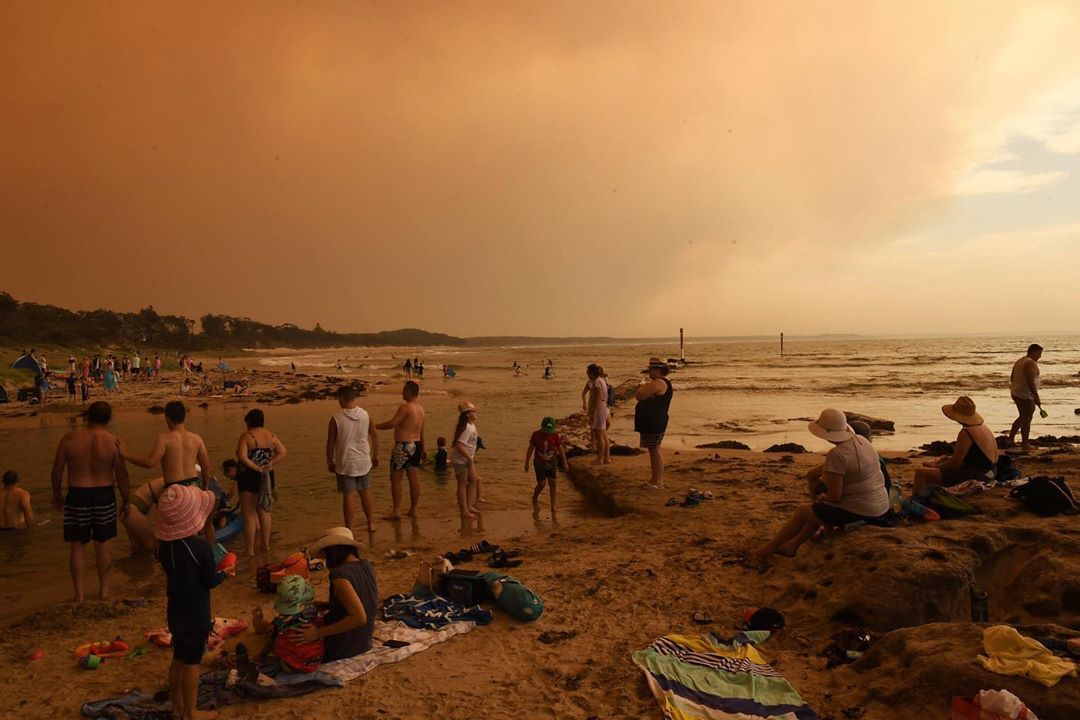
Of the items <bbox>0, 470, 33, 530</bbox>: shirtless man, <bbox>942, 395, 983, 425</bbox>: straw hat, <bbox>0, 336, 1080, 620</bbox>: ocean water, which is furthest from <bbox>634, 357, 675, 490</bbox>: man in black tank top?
<bbox>0, 470, 33, 530</bbox>: shirtless man

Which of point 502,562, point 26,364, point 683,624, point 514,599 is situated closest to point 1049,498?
point 683,624

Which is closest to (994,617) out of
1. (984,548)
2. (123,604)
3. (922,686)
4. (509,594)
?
(984,548)

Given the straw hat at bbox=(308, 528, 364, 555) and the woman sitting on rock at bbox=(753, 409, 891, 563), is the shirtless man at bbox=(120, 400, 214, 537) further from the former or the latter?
the woman sitting on rock at bbox=(753, 409, 891, 563)

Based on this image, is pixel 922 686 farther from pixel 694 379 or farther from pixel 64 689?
pixel 694 379

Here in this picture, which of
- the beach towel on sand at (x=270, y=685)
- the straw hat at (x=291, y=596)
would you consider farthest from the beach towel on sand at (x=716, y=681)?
the straw hat at (x=291, y=596)

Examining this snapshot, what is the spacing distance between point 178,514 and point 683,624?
4.32 m

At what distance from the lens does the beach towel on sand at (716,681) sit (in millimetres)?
4086

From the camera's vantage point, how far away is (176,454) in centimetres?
649

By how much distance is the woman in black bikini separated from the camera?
7438 millimetres

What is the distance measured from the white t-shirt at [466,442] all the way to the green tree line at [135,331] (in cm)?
5568

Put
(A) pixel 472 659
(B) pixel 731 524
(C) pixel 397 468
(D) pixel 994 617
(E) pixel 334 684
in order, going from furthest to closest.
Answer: (C) pixel 397 468
(B) pixel 731 524
(D) pixel 994 617
(A) pixel 472 659
(E) pixel 334 684

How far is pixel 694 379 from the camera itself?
129 ft

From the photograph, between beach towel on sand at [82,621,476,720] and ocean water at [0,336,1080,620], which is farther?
ocean water at [0,336,1080,620]

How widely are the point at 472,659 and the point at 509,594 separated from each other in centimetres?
88
